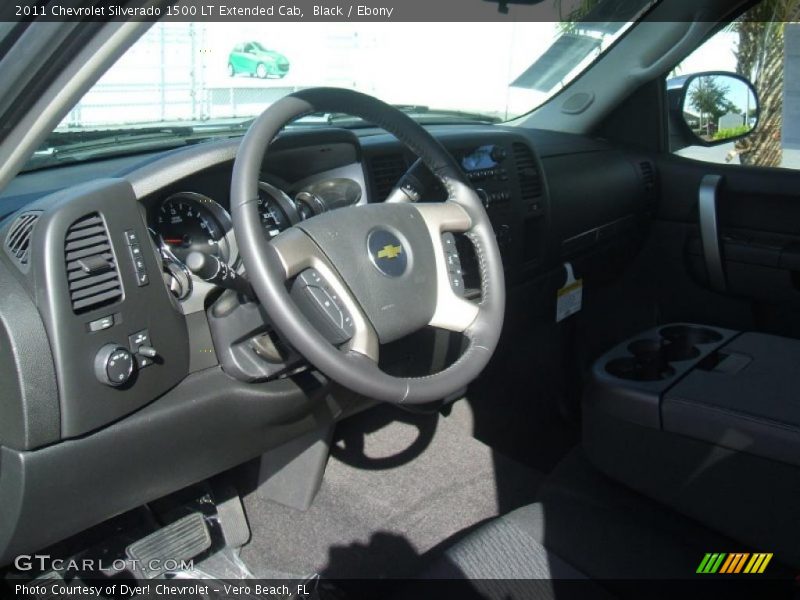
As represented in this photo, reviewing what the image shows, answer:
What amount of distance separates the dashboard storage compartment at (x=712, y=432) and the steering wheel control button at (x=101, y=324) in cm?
122

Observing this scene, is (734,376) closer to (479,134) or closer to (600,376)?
(600,376)

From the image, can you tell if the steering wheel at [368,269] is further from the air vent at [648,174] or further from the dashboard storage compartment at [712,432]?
the air vent at [648,174]

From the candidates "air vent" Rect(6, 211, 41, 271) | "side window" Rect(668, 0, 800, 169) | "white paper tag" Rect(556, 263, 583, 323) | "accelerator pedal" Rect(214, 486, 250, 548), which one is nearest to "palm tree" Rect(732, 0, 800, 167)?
"side window" Rect(668, 0, 800, 169)

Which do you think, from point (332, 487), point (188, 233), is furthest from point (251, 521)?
point (188, 233)

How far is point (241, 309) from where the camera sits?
1.69 metres

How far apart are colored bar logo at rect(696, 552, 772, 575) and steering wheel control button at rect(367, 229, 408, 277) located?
2.92 feet

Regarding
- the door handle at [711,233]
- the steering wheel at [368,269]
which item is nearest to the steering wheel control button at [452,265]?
the steering wheel at [368,269]

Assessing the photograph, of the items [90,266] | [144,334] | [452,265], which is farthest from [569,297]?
[90,266]

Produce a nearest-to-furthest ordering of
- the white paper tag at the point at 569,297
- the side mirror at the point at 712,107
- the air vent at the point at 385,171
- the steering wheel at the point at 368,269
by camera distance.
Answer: the steering wheel at the point at 368,269 → the air vent at the point at 385,171 → the white paper tag at the point at 569,297 → the side mirror at the point at 712,107

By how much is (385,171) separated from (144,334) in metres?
0.86

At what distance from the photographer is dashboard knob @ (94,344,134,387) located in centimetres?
146

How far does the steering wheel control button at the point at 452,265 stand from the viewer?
5.51 feet

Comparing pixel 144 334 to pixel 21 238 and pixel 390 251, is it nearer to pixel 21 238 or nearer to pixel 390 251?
pixel 21 238

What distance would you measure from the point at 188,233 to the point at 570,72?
201 cm
